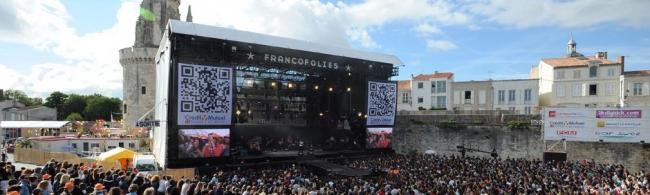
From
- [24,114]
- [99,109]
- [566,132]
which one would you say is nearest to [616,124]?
[566,132]

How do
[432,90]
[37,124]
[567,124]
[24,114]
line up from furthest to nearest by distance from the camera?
[24,114] < [432,90] < [37,124] < [567,124]

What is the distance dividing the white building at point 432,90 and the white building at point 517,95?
4.21 m

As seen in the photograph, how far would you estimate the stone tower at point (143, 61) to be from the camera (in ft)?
128

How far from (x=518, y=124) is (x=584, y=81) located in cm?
1065

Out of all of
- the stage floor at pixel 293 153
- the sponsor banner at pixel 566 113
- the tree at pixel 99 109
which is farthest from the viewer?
the tree at pixel 99 109

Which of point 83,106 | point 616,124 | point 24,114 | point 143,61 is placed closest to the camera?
point 616,124

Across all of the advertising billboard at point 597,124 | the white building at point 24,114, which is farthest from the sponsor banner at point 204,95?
the white building at point 24,114

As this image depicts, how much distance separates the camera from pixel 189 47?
2227cm

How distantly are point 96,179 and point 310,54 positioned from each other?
54.8 feet

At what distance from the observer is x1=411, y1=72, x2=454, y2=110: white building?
43.4m

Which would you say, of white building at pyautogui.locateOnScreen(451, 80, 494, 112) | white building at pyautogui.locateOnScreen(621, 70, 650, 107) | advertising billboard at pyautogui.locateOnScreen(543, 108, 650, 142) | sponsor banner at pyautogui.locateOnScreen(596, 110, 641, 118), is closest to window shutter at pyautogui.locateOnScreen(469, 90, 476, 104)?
white building at pyautogui.locateOnScreen(451, 80, 494, 112)

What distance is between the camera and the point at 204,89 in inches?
894

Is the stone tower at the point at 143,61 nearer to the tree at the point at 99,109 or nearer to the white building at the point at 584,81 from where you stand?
the tree at the point at 99,109

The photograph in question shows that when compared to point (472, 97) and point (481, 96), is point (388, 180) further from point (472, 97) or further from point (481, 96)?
point (472, 97)
